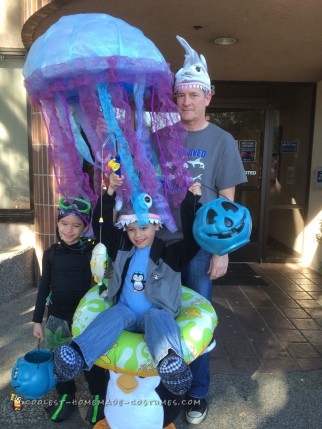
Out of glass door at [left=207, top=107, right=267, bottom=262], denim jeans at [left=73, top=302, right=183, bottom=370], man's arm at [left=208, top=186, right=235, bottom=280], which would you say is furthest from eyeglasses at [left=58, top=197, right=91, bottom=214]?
glass door at [left=207, top=107, right=267, bottom=262]

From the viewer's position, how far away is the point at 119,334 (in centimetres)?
206

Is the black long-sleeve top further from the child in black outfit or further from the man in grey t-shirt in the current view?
the man in grey t-shirt

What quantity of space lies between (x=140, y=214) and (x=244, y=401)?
5.62 feet

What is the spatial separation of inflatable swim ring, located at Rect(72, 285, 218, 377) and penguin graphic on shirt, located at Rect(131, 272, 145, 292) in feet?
0.80

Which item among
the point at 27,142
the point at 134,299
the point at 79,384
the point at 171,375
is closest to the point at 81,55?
the point at 134,299

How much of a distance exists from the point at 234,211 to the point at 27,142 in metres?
3.75

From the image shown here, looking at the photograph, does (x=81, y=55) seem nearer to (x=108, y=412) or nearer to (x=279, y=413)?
(x=108, y=412)

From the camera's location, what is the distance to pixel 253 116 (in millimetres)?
6102

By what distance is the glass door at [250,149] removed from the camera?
20.0 ft

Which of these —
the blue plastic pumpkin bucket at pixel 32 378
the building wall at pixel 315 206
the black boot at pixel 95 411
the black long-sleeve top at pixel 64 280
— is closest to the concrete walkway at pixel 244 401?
the black boot at pixel 95 411

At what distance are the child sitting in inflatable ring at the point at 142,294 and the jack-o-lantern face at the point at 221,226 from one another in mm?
128

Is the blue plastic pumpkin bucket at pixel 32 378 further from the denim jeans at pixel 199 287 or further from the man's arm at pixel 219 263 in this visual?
the man's arm at pixel 219 263

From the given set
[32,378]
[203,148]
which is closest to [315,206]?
[203,148]

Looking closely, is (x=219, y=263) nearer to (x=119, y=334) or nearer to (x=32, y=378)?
(x=119, y=334)
